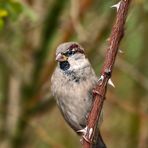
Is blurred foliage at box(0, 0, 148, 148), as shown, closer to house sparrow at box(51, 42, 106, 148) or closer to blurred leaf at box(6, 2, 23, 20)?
blurred leaf at box(6, 2, 23, 20)

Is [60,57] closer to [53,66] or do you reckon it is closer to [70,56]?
[70,56]

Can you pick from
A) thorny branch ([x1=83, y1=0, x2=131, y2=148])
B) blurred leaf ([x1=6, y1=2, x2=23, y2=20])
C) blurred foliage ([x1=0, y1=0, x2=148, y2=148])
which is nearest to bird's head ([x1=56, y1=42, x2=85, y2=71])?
blurred leaf ([x1=6, y1=2, x2=23, y2=20])

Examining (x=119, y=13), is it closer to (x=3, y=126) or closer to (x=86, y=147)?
(x=86, y=147)

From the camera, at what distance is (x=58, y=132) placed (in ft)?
27.8

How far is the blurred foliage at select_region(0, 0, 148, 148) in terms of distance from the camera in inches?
277

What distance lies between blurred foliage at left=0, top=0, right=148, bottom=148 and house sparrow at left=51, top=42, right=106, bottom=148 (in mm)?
2554

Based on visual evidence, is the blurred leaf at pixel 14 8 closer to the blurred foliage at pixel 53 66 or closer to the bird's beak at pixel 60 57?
the bird's beak at pixel 60 57

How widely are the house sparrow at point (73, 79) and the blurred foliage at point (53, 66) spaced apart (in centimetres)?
255

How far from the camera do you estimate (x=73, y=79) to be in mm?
4172

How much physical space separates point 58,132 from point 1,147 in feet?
3.34

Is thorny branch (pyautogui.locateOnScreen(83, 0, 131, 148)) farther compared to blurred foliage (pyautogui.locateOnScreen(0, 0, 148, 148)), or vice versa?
blurred foliage (pyautogui.locateOnScreen(0, 0, 148, 148))

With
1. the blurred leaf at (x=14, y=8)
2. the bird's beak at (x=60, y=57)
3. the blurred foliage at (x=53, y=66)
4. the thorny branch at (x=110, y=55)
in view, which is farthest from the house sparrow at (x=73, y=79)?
the blurred foliage at (x=53, y=66)

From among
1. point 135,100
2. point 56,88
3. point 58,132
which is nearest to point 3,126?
point 58,132

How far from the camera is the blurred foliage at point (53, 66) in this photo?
23.1 feet
